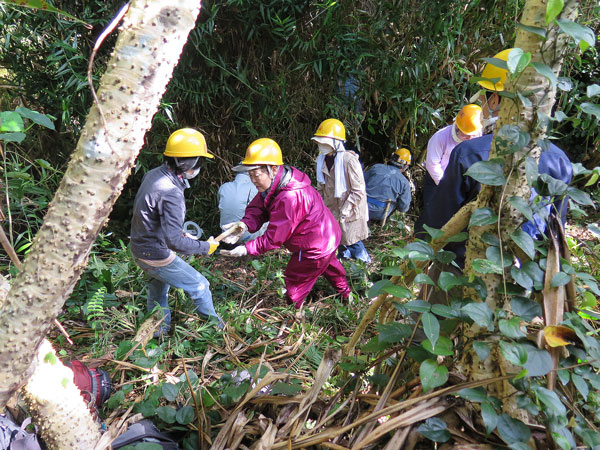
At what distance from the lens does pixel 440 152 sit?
360 centimetres

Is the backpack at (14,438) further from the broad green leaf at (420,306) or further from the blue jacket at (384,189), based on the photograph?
the blue jacket at (384,189)

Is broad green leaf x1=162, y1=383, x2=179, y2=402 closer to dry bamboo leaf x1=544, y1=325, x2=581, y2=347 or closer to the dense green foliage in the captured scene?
the dense green foliage

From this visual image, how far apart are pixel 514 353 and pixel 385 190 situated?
390 centimetres

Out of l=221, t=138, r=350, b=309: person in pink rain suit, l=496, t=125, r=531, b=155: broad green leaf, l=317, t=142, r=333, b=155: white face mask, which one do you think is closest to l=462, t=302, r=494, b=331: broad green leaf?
l=496, t=125, r=531, b=155: broad green leaf

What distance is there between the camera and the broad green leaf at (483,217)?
1.00m

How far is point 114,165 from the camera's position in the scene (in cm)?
94

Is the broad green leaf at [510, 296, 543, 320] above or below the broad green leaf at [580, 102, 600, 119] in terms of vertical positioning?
below

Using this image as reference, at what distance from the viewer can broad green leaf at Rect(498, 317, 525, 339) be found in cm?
90

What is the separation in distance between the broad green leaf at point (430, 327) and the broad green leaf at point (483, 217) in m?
0.24

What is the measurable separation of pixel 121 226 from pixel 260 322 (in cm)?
263

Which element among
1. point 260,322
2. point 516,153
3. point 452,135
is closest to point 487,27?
point 452,135

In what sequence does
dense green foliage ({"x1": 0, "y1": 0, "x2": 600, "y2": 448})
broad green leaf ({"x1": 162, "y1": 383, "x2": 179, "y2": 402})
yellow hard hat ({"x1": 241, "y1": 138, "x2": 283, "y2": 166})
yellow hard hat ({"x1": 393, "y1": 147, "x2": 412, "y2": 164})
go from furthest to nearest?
yellow hard hat ({"x1": 393, "y1": 147, "x2": 412, "y2": 164})
yellow hard hat ({"x1": 241, "y1": 138, "x2": 283, "y2": 166})
dense green foliage ({"x1": 0, "y1": 0, "x2": 600, "y2": 448})
broad green leaf ({"x1": 162, "y1": 383, "x2": 179, "y2": 402})

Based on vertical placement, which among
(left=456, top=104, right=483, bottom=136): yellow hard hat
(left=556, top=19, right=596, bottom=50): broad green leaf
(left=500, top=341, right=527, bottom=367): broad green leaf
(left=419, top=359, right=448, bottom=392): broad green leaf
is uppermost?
(left=556, top=19, right=596, bottom=50): broad green leaf

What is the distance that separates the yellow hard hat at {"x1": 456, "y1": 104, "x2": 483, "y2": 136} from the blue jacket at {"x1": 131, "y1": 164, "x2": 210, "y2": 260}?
222 cm
